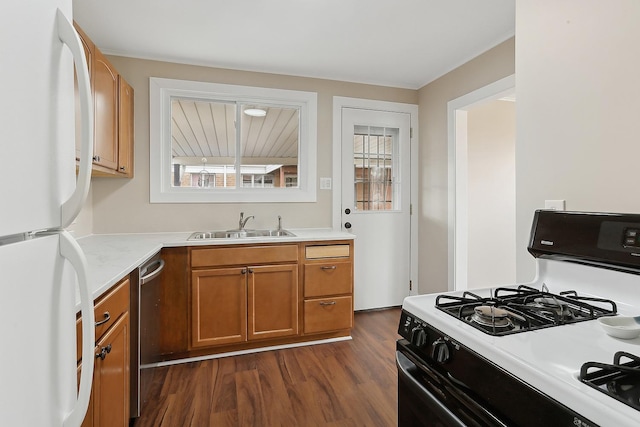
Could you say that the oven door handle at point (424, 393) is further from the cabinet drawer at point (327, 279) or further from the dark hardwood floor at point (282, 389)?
the cabinet drawer at point (327, 279)

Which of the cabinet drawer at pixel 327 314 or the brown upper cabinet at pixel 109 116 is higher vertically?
the brown upper cabinet at pixel 109 116

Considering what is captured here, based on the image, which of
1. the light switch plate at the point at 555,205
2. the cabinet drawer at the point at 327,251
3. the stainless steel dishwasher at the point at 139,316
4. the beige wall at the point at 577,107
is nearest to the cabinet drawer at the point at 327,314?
the cabinet drawer at the point at 327,251

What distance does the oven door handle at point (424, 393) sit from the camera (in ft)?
2.55

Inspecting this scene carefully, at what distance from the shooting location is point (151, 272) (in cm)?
197

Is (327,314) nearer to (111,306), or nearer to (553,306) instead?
(111,306)

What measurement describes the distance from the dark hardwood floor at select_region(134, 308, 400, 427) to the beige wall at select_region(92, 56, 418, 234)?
1183 millimetres

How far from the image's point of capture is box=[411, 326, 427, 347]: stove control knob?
913 mm

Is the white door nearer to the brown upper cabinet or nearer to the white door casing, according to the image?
the white door casing

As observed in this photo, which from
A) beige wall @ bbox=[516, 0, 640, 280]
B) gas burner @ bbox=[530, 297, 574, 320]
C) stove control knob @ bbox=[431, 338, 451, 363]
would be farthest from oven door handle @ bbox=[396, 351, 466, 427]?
beige wall @ bbox=[516, 0, 640, 280]

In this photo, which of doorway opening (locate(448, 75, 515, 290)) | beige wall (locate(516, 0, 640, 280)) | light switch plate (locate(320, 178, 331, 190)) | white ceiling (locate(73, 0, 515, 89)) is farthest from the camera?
doorway opening (locate(448, 75, 515, 290))

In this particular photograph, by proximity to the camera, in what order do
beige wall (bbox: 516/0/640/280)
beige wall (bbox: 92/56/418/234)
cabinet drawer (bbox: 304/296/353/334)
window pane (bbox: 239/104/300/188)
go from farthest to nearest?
window pane (bbox: 239/104/300/188) → beige wall (bbox: 92/56/418/234) → cabinet drawer (bbox: 304/296/353/334) → beige wall (bbox: 516/0/640/280)

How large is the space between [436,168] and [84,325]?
10.5 feet

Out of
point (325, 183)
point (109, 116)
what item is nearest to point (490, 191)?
point (325, 183)

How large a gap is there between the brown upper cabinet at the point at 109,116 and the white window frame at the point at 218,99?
7.8 inches
